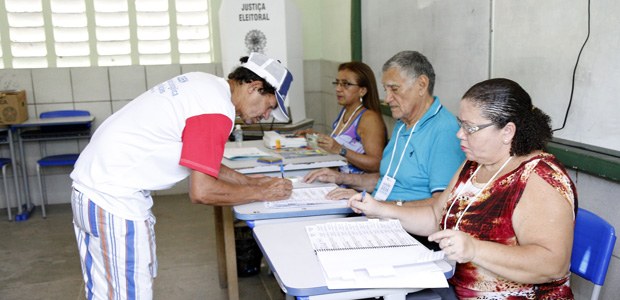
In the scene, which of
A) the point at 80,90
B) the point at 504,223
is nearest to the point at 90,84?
the point at 80,90

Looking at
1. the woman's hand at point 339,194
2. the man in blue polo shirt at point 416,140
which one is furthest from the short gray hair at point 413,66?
the woman's hand at point 339,194

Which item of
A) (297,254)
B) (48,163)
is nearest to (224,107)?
(297,254)

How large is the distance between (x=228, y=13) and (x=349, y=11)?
3.35ft

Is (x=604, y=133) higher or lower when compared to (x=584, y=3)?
A: lower

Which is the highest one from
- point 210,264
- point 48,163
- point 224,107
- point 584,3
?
point 584,3

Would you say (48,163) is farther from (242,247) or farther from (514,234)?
(514,234)

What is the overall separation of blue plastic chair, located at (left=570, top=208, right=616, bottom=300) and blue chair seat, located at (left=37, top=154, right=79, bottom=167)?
4.30 m

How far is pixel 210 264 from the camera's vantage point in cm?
383

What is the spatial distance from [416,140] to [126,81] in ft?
12.9

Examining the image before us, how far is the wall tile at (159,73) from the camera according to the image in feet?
17.9

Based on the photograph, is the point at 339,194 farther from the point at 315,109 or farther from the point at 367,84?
the point at 315,109

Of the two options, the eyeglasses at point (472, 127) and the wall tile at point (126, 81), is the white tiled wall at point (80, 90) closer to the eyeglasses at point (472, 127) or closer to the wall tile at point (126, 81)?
the wall tile at point (126, 81)

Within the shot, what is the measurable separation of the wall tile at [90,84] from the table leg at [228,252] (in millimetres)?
2699

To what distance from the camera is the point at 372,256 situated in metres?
1.55
